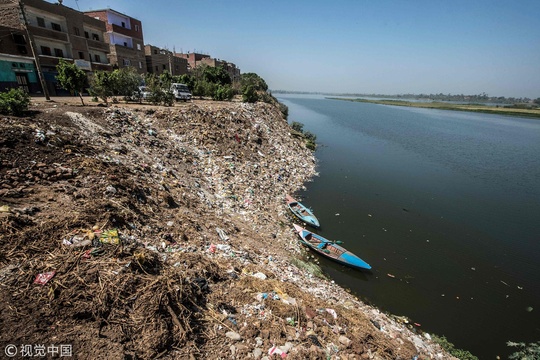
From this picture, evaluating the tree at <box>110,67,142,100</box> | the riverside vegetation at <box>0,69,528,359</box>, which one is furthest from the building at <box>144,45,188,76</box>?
the riverside vegetation at <box>0,69,528,359</box>

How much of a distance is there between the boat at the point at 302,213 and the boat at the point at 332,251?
122 centimetres

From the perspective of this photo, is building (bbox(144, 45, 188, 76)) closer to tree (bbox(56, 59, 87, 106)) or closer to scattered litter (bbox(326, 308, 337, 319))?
tree (bbox(56, 59, 87, 106))

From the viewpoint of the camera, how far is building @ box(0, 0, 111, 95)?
19.6 metres

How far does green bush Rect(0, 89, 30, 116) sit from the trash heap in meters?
0.63

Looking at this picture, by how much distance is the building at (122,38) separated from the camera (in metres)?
31.9

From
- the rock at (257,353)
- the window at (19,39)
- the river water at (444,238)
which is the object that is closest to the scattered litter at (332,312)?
the rock at (257,353)

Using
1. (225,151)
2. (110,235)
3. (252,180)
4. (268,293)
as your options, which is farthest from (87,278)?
(225,151)

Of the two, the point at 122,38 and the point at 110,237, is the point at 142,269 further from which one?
the point at 122,38

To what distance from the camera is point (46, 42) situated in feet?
76.2

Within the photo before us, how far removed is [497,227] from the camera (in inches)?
537

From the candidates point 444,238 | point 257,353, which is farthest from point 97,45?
point 444,238

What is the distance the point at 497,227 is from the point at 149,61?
5097cm

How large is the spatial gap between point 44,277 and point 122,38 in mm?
40482

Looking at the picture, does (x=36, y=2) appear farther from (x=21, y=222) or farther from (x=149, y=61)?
(x=21, y=222)
